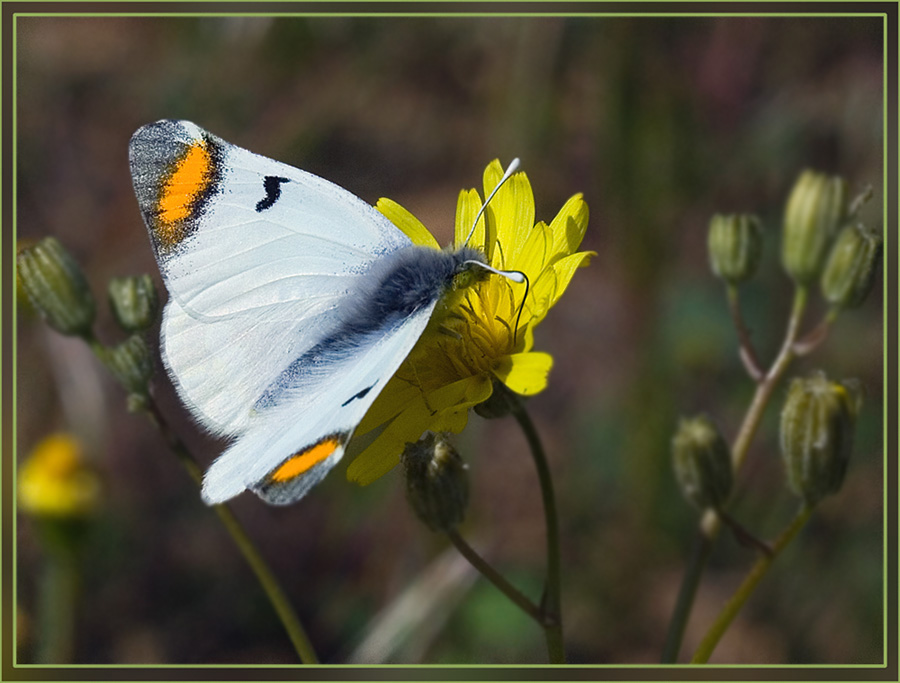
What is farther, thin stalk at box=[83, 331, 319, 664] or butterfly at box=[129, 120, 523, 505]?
thin stalk at box=[83, 331, 319, 664]

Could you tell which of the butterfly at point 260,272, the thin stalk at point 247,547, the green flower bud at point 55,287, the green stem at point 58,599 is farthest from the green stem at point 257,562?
the green stem at point 58,599

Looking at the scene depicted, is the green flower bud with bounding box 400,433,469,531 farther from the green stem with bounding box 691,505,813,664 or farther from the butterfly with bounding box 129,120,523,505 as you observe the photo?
the green stem with bounding box 691,505,813,664

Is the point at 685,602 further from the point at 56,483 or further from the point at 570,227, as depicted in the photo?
the point at 56,483

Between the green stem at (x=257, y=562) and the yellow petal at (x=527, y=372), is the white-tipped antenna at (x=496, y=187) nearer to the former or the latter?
the yellow petal at (x=527, y=372)

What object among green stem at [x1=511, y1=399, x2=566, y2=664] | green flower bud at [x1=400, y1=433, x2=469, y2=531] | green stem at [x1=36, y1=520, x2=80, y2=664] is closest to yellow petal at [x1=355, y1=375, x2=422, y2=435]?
green flower bud at [x1=400, y1=433, x2=469, y2=531]

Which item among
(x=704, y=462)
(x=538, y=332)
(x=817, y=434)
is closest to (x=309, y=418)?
(x=704, y=462)

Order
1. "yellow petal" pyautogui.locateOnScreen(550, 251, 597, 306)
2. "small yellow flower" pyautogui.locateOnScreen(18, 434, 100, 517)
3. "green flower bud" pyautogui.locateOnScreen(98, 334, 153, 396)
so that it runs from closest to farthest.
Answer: "yellow petal" pyautogui.locateOnScreen(550, 251, 597, 306)
"green flower bud" pyautogui.locateOnScreen(98, 334, 153, 396)
"small yellow flower" pyautogui.locateOnScreen(18, 434, 100, 517)
